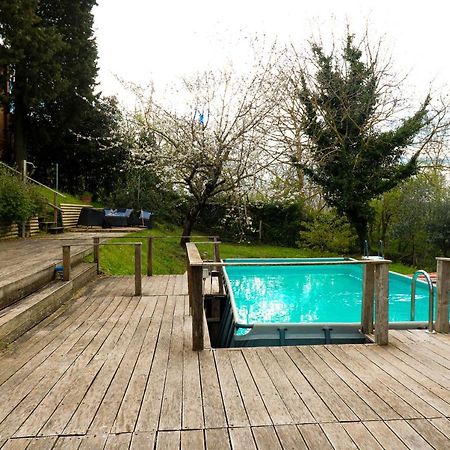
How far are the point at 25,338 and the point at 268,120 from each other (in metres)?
10.6

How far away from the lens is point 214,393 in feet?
7.23

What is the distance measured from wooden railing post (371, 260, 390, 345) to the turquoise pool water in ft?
6.68

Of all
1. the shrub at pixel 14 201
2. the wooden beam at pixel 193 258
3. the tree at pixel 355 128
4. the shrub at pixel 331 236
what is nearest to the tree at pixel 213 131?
the tree at pixel 355 128

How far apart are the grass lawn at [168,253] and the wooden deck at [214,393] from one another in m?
3.37

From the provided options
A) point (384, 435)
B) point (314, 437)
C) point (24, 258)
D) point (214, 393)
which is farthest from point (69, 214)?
point (384, 435)

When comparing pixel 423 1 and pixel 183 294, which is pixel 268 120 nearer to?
pixel 423 1

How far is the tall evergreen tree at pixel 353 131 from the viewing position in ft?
41.6

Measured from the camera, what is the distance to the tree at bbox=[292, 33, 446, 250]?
12703 mm

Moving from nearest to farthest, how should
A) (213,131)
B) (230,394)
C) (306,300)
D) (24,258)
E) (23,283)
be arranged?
(230,394), (23,283), (24,258), (306,300), (213,131)

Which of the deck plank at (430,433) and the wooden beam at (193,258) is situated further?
the wooden beam at (193,258)

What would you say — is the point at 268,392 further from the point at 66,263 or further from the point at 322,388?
the point at 66,263

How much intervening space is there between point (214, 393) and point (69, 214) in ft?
36.5

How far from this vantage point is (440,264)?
11.4 feet

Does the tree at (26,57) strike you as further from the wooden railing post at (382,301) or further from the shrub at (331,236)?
the wooden railing post at (382,301)
